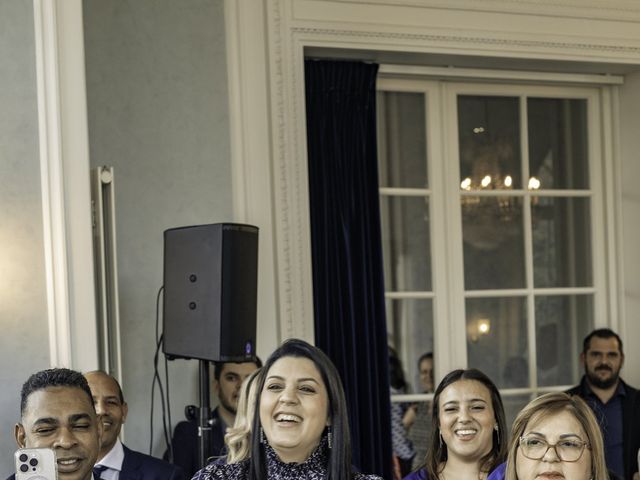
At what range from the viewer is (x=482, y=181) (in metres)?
5.69

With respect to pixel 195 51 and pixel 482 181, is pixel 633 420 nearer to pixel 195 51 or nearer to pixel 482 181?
pixel 482 181

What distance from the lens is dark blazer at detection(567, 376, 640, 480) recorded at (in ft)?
17.1

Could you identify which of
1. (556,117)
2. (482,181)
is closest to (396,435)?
(482,181)

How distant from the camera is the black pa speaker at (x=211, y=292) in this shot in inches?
153

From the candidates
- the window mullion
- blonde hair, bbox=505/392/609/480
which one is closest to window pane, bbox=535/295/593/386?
the window mullion

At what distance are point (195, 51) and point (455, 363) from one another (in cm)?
203

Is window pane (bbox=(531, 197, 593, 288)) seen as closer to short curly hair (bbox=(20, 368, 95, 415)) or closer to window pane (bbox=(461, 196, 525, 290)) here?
window pane (bbox=(461, 196, 525, 290))

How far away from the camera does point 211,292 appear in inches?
154

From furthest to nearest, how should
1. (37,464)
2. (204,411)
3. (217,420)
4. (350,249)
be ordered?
(350,249) → (217,420) → (204,411) → (37,464)

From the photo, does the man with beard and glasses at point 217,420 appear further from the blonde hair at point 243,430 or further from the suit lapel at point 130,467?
the blonde hair at point 243,430

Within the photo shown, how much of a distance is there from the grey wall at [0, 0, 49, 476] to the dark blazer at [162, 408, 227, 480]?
1089 mm

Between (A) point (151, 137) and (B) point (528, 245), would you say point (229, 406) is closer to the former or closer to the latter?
(A) point (151, 137)

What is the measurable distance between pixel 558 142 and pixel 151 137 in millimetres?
2273

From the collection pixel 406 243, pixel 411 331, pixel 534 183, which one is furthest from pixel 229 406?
pixel 534 183
